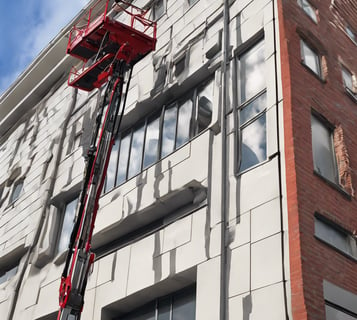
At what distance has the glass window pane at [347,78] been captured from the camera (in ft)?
49.8

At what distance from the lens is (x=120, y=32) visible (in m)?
17.0

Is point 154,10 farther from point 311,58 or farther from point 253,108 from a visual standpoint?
point 253,108

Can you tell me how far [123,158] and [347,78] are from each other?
736 cm

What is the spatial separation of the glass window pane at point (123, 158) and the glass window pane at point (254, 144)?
489cm

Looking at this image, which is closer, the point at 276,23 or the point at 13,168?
the point at 276,23

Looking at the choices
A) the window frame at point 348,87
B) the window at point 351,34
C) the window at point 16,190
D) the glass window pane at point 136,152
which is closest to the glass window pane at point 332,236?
the window frame at point 348,87

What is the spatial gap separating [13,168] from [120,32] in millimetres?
10614

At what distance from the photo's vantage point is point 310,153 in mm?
11398

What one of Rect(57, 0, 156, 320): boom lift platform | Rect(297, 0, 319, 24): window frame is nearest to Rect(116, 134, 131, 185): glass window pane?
Rect(57, 0, 156, 320): boom lift platform

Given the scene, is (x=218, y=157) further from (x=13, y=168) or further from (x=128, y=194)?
(x=13, y=168)

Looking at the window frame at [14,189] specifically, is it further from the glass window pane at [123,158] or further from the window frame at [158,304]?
the window frame at [158,304]

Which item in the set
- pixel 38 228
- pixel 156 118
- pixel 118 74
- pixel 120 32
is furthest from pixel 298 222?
pixel 38 228

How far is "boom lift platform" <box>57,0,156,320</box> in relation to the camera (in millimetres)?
11117

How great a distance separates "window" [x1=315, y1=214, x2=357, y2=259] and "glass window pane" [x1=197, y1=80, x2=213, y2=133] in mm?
4518
